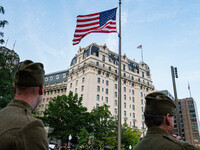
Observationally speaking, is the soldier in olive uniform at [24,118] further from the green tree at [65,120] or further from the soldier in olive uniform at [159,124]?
the green tree at [65,120]

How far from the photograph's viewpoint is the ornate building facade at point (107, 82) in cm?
5083

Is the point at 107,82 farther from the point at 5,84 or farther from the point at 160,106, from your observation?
the point at 160,106

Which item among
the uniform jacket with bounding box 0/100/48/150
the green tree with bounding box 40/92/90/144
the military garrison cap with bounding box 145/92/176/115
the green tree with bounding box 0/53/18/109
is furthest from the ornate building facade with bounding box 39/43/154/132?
the uniform jacket with bounding box 0/100/48/150

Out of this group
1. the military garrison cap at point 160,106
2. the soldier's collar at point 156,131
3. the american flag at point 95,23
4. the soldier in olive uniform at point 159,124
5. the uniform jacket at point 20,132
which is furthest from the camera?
the american flag at point 95,23

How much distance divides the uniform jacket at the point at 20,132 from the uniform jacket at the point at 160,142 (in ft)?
5.03

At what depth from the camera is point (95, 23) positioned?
13.2 m

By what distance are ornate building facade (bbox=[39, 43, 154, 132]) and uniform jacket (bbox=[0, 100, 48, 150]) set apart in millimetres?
43557

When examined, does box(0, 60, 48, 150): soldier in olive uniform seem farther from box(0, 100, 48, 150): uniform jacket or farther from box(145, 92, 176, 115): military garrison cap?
box(145, 92, 176, 115): military garrison cap

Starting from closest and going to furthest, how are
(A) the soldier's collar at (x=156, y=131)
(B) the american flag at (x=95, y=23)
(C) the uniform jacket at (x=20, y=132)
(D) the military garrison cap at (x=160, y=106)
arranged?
(C) the uniform jacket at (x=20, y=132) → (A) the soldier's collar at (x=156, y=131) → (D) the military garrison cap at (x=160, y=106) → (B) the american flag at (x=95, y=23)

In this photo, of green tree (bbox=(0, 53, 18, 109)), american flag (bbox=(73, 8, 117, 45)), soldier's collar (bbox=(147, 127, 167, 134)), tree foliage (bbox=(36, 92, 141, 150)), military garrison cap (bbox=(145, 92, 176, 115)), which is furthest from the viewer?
tree foliage (bbox=(36, 92, 141, 150))

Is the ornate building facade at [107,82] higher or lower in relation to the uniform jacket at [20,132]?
higher

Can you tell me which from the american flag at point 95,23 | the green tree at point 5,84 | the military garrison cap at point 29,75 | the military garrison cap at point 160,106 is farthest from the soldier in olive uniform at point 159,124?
the green tree at point 5,84

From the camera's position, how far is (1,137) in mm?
1602

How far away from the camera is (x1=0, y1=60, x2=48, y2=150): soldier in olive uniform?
1634 mm
